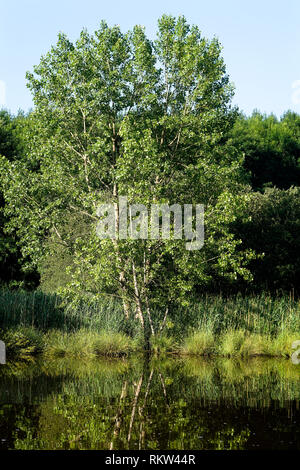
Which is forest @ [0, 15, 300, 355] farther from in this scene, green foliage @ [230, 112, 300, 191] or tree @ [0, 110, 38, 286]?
green foliage @ [230, 112, 300, 191]

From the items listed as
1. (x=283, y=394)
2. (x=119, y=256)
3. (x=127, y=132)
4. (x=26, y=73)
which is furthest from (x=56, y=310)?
(x=283, y=394)

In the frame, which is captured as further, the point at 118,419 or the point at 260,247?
the point at 260,247

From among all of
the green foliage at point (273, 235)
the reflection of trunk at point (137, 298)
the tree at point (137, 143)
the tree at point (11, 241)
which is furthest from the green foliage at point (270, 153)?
the reflection of trunk at point (137, 298)

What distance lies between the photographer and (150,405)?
8219 millimetres

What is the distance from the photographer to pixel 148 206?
14164mm

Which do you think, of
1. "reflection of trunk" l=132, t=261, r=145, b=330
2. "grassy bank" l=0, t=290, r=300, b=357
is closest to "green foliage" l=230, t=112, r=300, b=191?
"grassy bank" l=0, t=290, r=300, b=357

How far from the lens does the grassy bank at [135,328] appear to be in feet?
45.5

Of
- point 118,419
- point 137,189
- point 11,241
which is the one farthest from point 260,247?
point 118,419

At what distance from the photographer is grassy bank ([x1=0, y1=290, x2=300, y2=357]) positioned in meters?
13.9

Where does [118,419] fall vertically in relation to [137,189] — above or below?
below
